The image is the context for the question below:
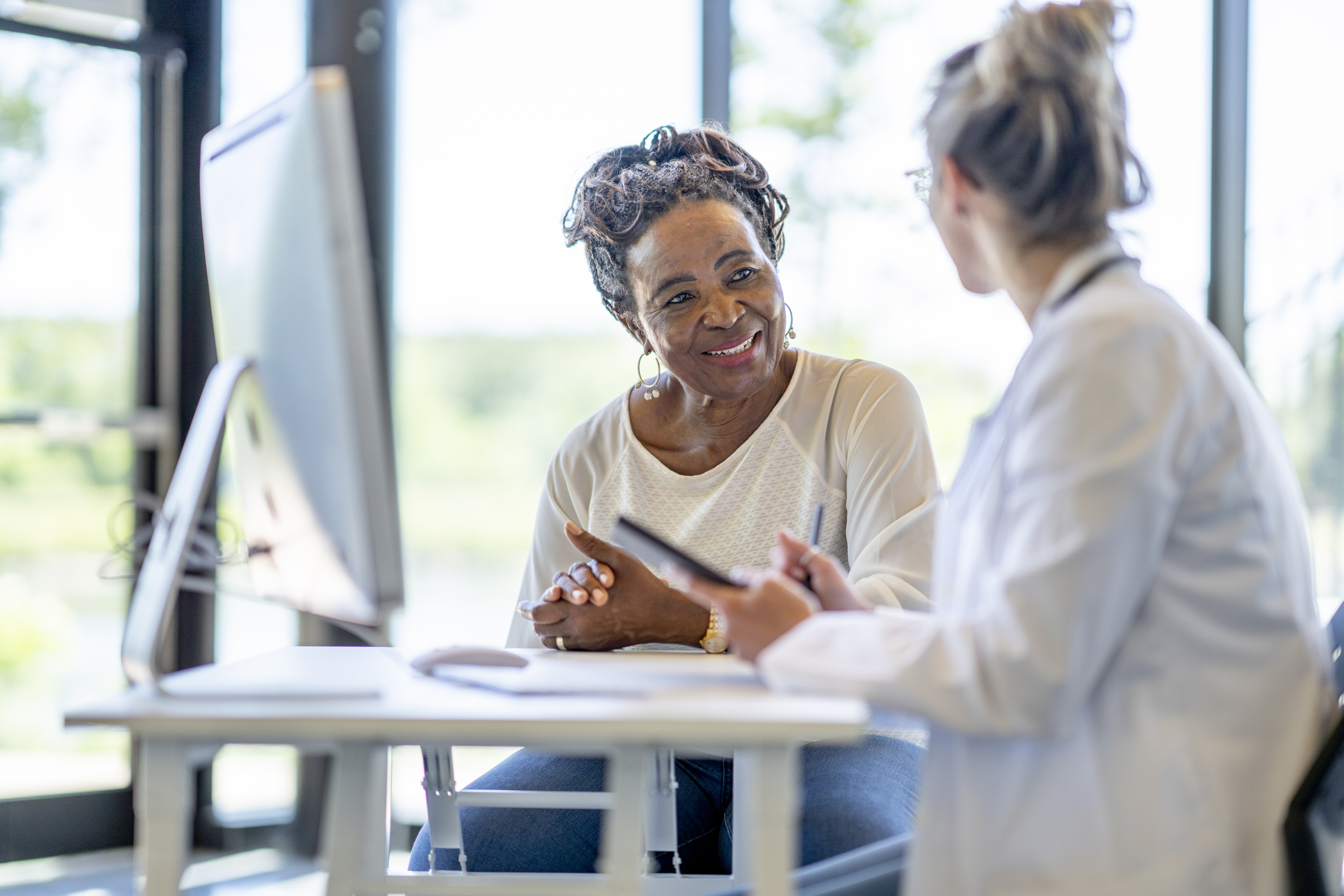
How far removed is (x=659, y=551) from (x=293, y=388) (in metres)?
0.38

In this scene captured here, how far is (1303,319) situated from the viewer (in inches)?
119

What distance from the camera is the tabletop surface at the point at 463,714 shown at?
2.95ft

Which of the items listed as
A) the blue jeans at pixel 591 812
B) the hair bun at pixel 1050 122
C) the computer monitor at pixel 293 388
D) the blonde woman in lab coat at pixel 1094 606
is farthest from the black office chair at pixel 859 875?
the hair bun at pixel 1050 122

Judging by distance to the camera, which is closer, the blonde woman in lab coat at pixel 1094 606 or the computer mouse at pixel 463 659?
the blonde woman in lab coat at pixel 1094 606

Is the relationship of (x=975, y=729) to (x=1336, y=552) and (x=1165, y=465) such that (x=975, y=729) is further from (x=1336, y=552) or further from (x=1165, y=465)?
(x=1336, y=552)

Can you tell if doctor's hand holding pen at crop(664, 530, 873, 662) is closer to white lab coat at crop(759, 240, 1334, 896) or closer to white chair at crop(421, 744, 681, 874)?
white lab coat at crop(759, 240, 1334, 896)

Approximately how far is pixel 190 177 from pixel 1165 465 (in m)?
2.92

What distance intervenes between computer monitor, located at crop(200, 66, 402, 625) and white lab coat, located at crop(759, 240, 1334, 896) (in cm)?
40

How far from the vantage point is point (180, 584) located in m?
1.08

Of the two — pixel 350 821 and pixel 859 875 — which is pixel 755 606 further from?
pixel 350 821

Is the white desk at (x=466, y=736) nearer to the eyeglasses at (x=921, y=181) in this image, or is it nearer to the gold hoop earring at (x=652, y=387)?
the eyeglasses at (x=921, y=181)

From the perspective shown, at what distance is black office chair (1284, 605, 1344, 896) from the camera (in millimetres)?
917

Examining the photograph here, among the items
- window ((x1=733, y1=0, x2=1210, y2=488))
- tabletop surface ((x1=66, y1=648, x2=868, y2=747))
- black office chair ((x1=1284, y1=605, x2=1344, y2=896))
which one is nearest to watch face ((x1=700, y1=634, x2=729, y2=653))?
tabletop surface ((x1=66, y1=648, x2=868, y2=747))

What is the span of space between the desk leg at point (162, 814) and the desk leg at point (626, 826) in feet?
1.20
